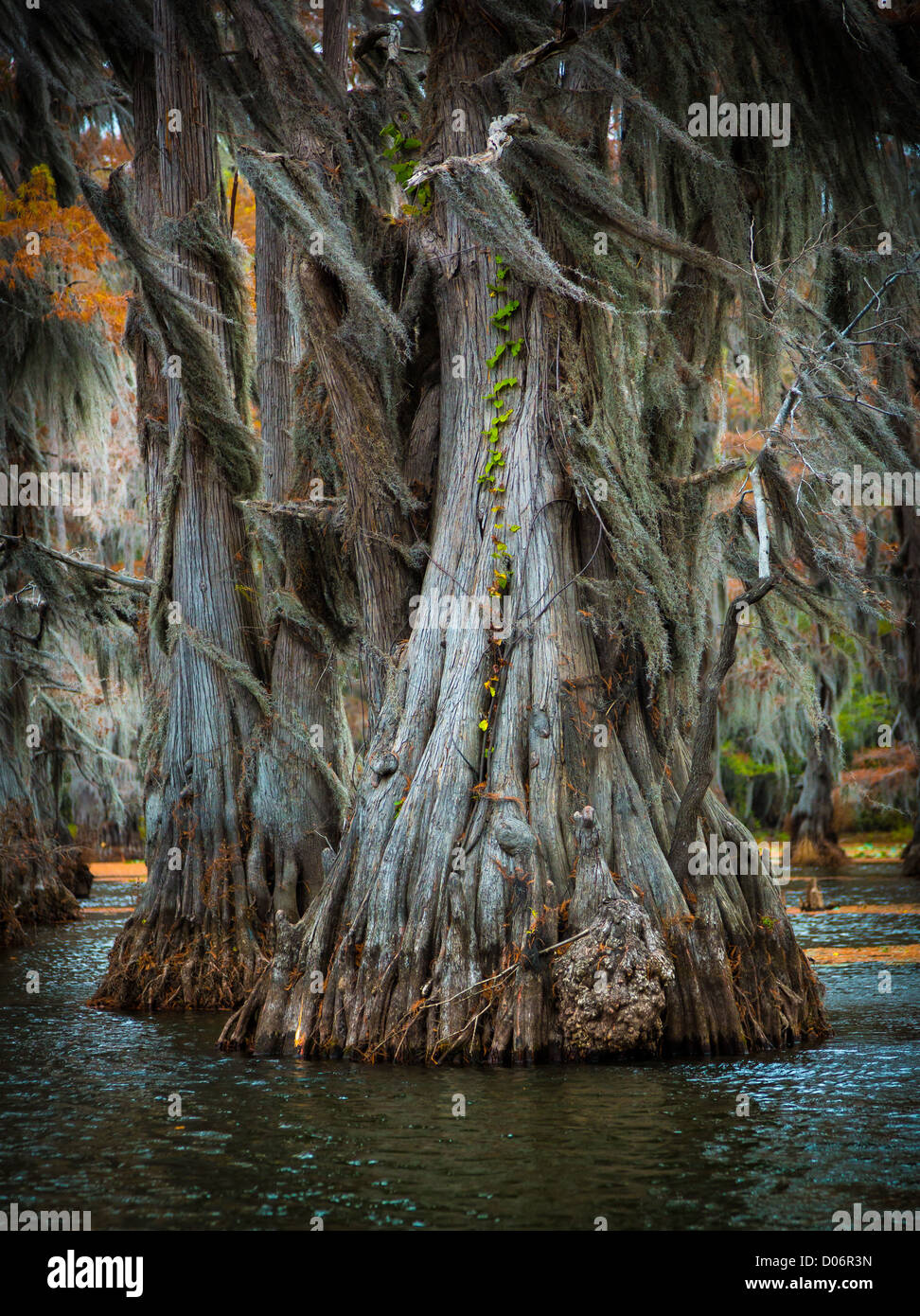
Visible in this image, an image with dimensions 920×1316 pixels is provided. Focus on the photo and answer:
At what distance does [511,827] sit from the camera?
23.9ft

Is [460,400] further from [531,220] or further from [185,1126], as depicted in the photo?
[185,1126]

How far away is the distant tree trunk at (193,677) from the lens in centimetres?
988

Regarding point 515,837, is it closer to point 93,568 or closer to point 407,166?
point 407,166

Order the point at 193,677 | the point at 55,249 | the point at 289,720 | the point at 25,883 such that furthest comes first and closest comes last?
the point at 25,883 < the point at 55,249 < the point at 193,677 < the point at 289,720

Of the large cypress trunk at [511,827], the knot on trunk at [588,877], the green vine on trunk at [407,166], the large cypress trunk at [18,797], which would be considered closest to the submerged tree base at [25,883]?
the large cypress trunk at [18,797]

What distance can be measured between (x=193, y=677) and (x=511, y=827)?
173 inches

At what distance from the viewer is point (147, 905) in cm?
1012

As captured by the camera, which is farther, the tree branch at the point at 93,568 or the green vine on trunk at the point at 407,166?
the tree branch at the point at 93,568

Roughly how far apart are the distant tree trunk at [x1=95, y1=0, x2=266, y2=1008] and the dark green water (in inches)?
71.6

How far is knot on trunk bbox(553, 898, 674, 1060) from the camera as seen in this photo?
6984 millimetres

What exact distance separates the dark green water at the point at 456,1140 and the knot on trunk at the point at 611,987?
240mm

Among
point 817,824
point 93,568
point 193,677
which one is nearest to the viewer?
point 193,677

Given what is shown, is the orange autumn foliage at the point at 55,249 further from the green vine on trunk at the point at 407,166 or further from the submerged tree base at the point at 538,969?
the submerged tree base at the point at 538,969

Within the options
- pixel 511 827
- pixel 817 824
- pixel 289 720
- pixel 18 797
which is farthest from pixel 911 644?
pixel 511 827
